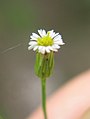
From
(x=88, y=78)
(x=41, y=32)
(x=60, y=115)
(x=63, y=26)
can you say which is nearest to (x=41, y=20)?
(x=63, y=26)

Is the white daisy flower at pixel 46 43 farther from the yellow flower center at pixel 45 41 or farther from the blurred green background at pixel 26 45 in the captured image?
the blurred green background at pixel 26 45

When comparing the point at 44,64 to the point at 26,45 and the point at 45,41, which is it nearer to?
the point at 45,41

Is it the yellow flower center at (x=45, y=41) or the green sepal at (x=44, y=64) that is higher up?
the yellow flower center at (x=45, y=41)

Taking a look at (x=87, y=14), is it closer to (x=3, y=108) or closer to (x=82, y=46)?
(x=82, y=46)

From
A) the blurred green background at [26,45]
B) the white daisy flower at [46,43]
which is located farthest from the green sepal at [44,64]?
the blurred green background at [26,45]

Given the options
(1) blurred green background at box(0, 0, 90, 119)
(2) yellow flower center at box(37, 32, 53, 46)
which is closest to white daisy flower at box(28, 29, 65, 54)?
(2) yellow flower center at box(37, 32, 53, 46)

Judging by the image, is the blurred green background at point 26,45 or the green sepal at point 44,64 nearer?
the green sepal at point 44,64

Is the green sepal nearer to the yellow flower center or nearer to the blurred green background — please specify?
the yellow flower center
